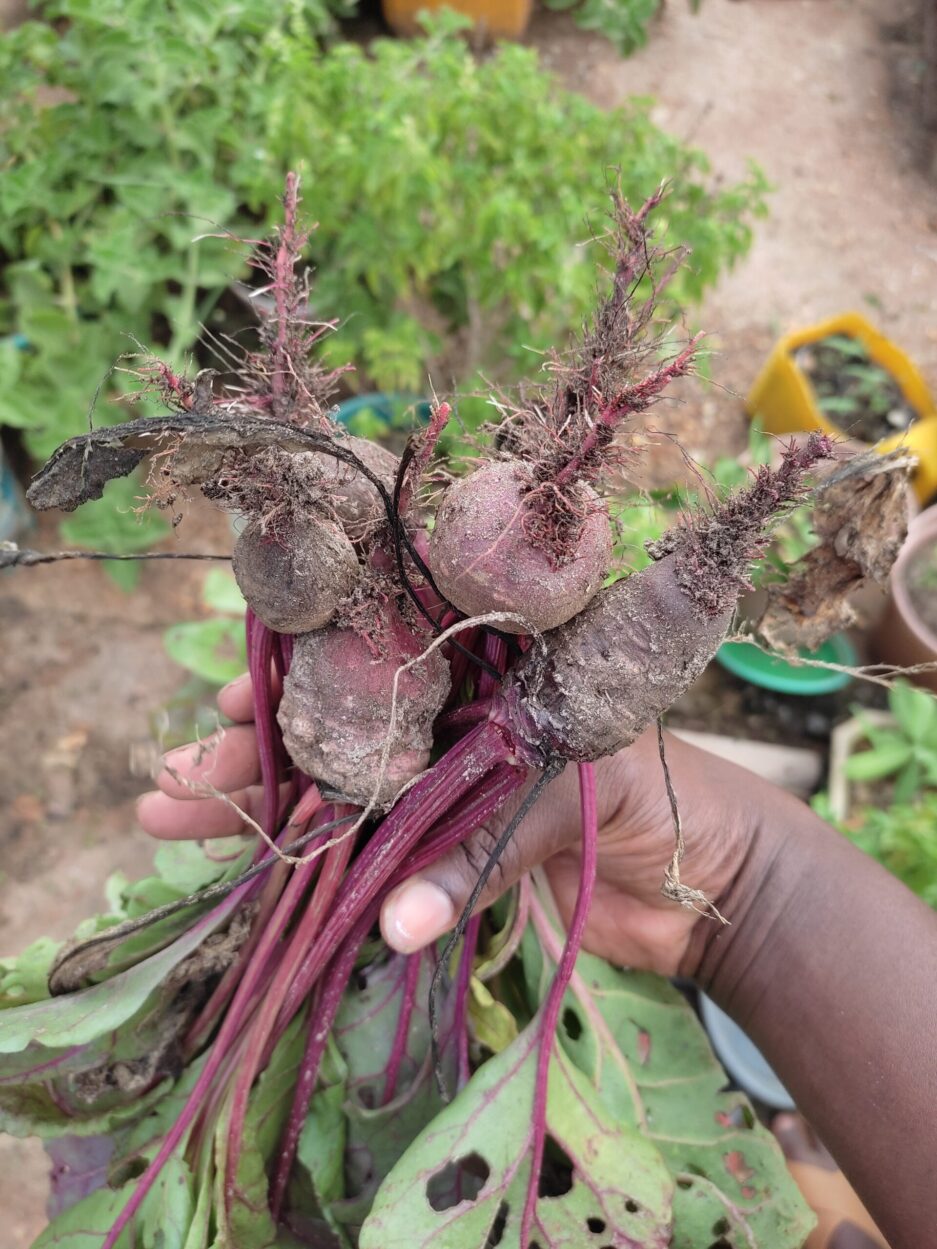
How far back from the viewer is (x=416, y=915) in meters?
1.12

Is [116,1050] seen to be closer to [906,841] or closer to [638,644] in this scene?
[638,644]

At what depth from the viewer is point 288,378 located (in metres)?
1.06

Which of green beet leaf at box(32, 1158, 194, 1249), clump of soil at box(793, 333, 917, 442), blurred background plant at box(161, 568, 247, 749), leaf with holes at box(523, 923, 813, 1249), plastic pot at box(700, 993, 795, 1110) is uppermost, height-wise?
clump of soil at box(793, 333, 917, 442)

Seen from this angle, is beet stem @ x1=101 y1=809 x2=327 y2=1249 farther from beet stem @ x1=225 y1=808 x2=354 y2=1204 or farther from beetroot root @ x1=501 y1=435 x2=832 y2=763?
beetroot root @ x1=501 y1=435 x2=832 y2=763

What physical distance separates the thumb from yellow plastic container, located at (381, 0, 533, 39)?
4888mm

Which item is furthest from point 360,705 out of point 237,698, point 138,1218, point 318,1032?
point 138,1218

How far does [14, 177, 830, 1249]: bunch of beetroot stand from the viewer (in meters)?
0.89

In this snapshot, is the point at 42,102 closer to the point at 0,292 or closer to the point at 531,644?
the point at 0,292

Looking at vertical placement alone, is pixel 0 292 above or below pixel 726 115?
below

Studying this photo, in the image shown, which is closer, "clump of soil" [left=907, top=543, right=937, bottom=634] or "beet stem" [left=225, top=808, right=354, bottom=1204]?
"beet stem" [left=225, top=808, right=354, bottom=1204]

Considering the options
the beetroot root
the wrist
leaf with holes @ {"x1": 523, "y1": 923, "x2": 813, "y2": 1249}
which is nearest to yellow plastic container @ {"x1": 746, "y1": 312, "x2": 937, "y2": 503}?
the wrist

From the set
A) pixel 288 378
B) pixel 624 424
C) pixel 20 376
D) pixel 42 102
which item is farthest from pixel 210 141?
pixel 624 424

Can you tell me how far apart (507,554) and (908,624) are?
89.6 inches

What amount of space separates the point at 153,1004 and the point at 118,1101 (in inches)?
6.3
